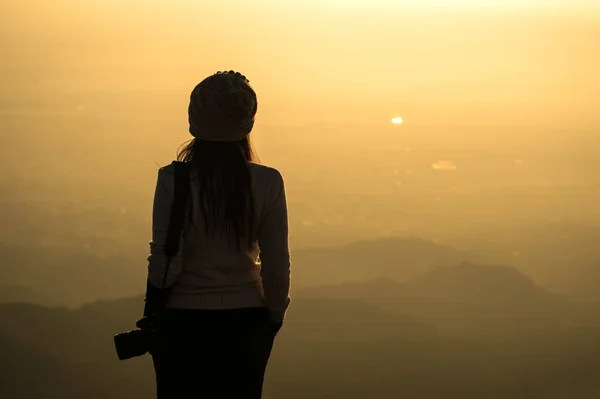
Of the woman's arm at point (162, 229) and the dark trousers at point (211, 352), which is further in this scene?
the dark trousers at point (211, 352)

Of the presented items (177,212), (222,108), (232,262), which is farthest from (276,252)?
(222,108)

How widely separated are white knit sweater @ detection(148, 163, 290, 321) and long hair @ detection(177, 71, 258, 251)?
0.12 ft

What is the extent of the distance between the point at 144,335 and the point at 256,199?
838mm

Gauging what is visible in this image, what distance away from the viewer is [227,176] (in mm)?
3643

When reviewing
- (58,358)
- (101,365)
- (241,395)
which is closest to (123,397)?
(101,365)

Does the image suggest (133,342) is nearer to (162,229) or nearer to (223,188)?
(162,229)

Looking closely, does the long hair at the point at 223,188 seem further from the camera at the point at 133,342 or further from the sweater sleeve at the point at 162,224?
the camera at the point at 133,342

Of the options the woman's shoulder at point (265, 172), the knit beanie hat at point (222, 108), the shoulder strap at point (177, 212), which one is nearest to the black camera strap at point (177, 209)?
the shoulder strap at point (177, 212)

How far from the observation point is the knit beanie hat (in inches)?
142

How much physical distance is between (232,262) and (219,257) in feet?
0.22

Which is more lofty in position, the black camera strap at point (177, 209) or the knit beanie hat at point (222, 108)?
the knit beanie hat at point (222, 108)

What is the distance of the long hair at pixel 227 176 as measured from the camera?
11.8 ft

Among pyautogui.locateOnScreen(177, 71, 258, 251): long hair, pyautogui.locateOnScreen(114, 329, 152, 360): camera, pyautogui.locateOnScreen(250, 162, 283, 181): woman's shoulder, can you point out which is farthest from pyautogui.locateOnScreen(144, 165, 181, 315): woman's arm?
pyautogui.locateOnScreen(250, 162, 283, 181): woman's shoulder

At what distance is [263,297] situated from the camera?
378 centimetres
